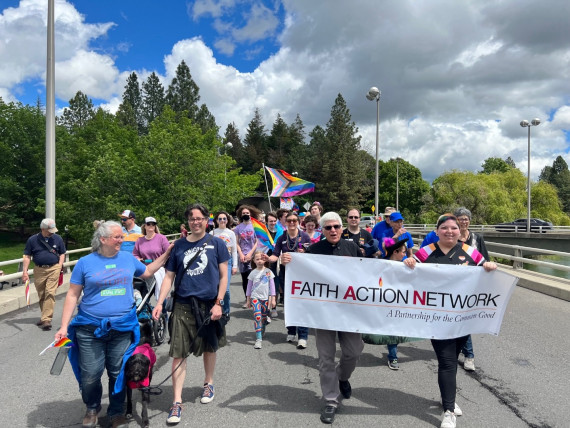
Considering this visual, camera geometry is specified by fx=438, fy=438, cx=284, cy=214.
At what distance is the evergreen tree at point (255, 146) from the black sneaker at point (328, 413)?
78352mm

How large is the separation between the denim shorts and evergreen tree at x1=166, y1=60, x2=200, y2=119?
66.1 metres

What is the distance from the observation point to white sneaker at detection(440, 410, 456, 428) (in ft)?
12.1

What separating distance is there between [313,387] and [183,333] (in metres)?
1.62

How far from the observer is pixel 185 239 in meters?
4.19

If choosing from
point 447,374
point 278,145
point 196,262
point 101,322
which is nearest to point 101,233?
point 101,322

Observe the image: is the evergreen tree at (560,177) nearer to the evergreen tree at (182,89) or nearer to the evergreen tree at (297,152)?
the evergreen tree at (297,152)

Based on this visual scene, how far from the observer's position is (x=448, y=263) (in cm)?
434

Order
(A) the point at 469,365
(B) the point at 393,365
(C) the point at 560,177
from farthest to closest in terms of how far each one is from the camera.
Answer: (C) the point at 560,177 < (B) the point at 393,365 < (A) the point at 469,365

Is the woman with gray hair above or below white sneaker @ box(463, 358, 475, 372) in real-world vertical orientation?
above

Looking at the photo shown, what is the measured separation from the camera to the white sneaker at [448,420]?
370cm

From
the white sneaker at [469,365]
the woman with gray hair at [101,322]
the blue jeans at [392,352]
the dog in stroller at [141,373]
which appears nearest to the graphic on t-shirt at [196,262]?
the woman with gray hair at [101,322]

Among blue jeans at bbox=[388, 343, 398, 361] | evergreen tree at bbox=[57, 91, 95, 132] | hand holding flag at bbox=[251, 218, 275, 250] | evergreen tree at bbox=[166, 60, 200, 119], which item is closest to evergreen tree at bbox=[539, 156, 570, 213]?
evergreen tree at bbox=[166, 60, 200, 119]

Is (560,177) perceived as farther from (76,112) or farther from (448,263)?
(448,263)

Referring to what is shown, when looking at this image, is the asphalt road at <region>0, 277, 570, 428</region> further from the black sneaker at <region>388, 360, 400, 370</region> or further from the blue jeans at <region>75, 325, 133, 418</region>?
the blue jeans at <region>75, 325, 133, 418</region>
